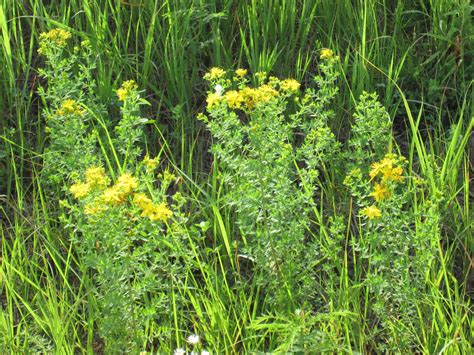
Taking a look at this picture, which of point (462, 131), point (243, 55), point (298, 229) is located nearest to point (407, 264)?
point (298, 229)

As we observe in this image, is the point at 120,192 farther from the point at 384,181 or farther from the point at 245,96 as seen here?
the point at 384,181

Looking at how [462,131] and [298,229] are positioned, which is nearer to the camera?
[298,229]

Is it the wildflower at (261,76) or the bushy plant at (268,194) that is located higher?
the wildflower at (261,76)

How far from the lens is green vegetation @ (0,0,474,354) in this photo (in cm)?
262

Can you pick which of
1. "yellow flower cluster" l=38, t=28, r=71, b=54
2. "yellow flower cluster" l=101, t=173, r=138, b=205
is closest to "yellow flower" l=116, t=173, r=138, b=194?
"yellow flower cluster" l=101, t=173, r=138, b=205

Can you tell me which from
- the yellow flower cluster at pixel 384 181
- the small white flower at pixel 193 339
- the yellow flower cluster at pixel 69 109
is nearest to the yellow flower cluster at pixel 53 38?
Answer: the yellow flower cluster at pixel 69 109

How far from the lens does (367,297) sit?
2822 mm

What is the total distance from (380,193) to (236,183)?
1.82 ft

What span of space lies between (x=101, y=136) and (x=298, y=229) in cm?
110

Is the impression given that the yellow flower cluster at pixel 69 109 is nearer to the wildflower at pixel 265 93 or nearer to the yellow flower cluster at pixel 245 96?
the yellow flower cluster at pixel 245 96

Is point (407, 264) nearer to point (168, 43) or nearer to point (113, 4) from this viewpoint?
point (168, 43)

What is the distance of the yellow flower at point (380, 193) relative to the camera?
99.3 inches

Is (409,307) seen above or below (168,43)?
below

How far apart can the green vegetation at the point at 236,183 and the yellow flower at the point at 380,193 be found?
0.01m
